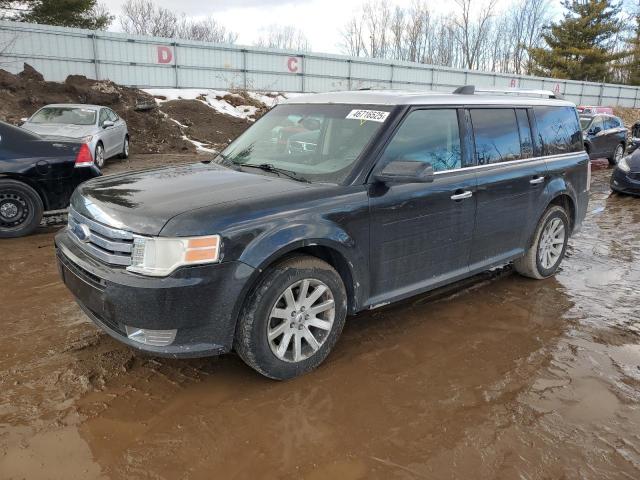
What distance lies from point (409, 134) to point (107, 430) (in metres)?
2.80

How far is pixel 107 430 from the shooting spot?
2719 millimetres

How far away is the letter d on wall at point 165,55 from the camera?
23.4m

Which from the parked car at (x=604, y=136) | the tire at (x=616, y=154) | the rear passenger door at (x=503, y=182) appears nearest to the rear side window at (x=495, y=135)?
the rear passenger door at (x=503, y=182)

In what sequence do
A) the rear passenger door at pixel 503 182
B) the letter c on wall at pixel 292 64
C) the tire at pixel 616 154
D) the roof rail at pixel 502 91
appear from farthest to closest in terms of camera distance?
the letter c on wall at pixel 292 64 → the tire at pixel 616 154 → the roof rail at pixel 502 91 → the rear passenger door at pixel 503 182

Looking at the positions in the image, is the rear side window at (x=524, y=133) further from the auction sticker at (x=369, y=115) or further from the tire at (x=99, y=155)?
the tire at (x=99, y=155)

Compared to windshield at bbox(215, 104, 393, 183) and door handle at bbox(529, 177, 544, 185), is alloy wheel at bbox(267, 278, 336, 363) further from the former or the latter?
door handle at bbox(529, 177, 544, 185)

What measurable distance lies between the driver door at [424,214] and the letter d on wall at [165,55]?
22455 millimetres

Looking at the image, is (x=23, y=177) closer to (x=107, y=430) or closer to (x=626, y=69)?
(x=107, y=430)

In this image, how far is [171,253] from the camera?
9.02ft

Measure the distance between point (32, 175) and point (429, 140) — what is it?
5136mm

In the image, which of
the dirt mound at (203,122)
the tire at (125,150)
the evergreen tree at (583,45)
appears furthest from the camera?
the evergreen tree at (583,45)

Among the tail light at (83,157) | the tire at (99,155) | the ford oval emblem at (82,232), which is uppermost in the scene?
the tail light at (83,157)

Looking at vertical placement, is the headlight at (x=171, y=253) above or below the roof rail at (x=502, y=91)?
below

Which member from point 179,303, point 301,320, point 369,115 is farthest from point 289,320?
point 369,115
